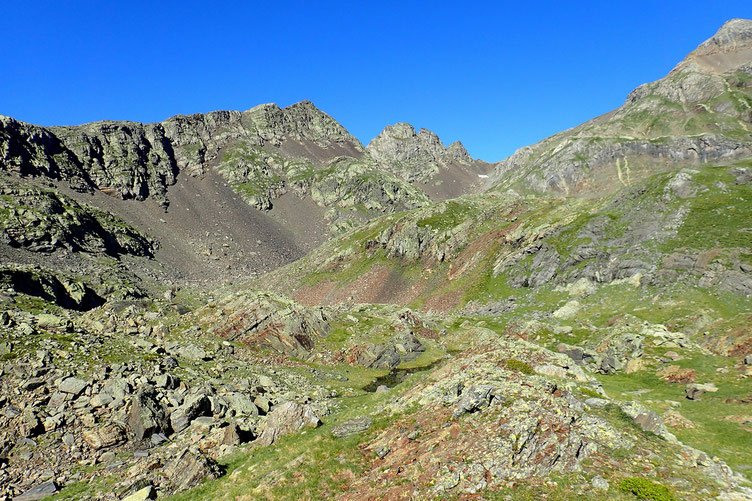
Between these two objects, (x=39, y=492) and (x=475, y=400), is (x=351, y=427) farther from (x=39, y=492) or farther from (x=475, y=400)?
(x=39, y=492)

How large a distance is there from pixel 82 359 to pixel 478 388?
35456 millimetres

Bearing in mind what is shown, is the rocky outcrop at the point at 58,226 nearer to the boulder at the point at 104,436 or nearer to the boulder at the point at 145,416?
the boulder at the point at 145,416

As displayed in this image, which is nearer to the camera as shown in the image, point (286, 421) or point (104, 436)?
point (104, 436)

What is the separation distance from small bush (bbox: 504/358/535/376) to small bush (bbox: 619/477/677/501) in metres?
10.7

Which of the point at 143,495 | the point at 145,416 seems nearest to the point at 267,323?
the point at 145,416

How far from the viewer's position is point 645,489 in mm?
13891

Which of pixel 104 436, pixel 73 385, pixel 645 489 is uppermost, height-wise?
pixel 73 385

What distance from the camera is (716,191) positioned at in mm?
71438

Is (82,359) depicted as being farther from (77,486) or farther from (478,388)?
(478,388)

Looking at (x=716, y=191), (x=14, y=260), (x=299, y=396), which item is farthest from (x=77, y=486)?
(x=14, y=260)

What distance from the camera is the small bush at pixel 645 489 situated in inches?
531

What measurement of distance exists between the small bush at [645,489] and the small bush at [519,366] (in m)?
10.7

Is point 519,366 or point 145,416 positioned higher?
point 145,416

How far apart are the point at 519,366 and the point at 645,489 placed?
40.0 ft
